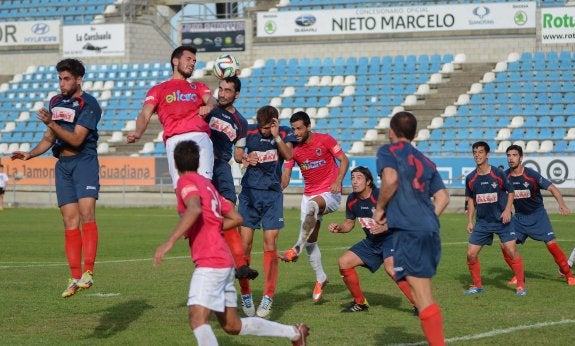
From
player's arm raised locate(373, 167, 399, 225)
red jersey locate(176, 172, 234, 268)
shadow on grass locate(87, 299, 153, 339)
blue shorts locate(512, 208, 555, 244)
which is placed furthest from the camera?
blue shorts locate(512, 208, 555, 244)

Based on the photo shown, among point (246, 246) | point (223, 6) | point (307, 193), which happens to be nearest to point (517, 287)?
point (307, 193)

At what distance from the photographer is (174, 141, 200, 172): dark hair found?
8078mm

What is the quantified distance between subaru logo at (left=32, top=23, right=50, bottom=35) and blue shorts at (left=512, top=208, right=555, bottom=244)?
3642cm

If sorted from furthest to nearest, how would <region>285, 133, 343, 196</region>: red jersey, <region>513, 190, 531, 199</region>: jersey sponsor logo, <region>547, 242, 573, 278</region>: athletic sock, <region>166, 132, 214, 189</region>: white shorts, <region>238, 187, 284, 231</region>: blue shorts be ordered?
1. <region>513, 190, 531, 199</region>: jersey sponsor logo
2. <region>547, 242, 573, 278</region>: athletic sock
3. <region>285, 133, 343, 196</region>: red jersey
4. <region>238, 187, 284, 231</region>: blue shorts
5. <region>166, 132, 214, 189</region>: white shorts

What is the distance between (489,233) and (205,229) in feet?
22.7

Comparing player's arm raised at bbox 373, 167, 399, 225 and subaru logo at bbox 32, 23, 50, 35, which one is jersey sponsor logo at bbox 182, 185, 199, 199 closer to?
player's arm raised at bbox 373, 167, 399, 225

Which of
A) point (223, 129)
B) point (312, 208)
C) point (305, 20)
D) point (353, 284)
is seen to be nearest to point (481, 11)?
point (305, 20)

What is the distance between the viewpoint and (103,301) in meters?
12.7

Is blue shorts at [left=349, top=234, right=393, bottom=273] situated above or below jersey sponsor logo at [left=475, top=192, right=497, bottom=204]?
below

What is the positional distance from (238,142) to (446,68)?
1114 inches

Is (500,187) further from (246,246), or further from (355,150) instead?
(355,150)

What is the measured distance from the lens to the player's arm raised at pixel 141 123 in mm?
10391

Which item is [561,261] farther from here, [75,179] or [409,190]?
[75,179]

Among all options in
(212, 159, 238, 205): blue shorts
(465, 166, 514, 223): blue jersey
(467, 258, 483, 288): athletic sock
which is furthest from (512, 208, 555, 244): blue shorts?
(212, 159, 238, 205): blue shorts
